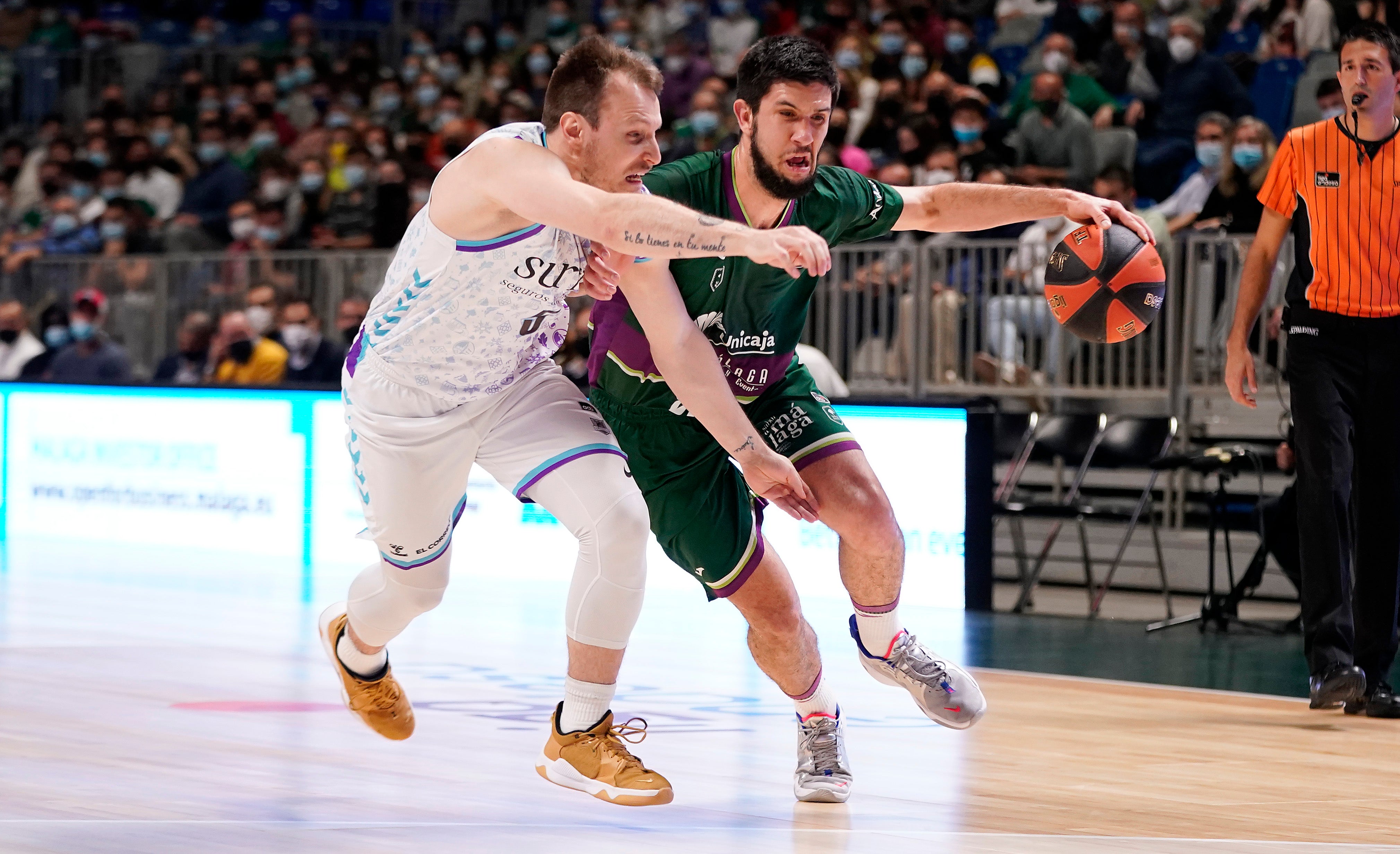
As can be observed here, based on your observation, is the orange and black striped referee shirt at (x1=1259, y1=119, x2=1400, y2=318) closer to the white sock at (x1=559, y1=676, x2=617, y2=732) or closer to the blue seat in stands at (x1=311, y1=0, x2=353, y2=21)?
the white sock at (x1=559, y1=676, x2=617, y2=732)

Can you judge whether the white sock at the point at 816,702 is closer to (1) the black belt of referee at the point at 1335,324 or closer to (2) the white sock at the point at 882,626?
(2) the white sock at the point at 882,626

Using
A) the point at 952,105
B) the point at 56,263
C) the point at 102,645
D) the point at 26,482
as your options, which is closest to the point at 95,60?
the point at 56,263

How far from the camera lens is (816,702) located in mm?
4926

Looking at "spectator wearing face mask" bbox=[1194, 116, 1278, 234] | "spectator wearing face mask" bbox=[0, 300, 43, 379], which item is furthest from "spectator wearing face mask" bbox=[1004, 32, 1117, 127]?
"spectator wearing face mask" bbox=[0, 300, 43, 379]

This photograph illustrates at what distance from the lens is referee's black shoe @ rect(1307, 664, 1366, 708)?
6410 mm

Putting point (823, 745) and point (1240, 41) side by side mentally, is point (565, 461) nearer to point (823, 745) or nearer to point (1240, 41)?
point (823, 745)

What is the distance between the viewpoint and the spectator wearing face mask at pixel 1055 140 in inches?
504

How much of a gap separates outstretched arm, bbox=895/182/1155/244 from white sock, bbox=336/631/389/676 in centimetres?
197

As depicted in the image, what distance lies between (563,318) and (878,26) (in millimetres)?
12007

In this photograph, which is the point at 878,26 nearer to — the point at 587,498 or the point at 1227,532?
the point at 1227,532

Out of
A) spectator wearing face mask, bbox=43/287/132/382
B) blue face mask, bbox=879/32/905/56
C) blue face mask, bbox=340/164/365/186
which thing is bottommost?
spectator wearing face mask, bbox=43/287/132/382

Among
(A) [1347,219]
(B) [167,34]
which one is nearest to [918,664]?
(A) [1347,219]

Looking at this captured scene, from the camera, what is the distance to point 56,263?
16.2 m

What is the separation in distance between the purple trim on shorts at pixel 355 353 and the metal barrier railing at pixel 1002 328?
569 centimetres
